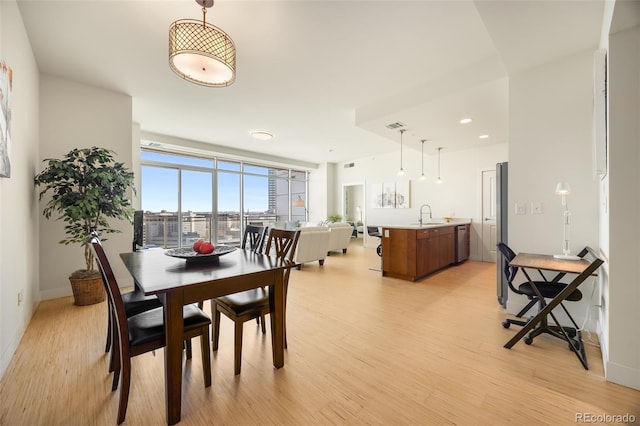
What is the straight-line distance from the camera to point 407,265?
14.3ft

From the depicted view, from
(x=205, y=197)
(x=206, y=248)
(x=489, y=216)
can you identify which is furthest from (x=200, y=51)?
(x=489, y=216)

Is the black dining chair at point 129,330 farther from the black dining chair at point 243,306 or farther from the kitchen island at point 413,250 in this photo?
the kitchen island at point 413,250

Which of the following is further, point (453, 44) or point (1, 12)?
point (453, 44)

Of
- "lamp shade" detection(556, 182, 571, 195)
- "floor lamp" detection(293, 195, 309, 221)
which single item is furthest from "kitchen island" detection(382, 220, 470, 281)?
"floor lamp" detection(293, 195, 309, 221)

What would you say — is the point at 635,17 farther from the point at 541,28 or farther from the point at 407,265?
the point at 407,265

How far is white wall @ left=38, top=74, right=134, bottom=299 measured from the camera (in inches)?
135

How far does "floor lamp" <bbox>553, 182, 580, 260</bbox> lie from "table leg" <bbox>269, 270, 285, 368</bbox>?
8.47 ft

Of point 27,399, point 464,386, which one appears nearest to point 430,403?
point 464,386

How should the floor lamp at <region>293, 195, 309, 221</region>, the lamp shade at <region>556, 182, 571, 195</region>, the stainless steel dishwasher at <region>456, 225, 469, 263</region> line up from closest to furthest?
the lamp shade at <region>556, 182, 571, 195</region>, the stainless steel dishwasher at <region>456, 225, 469, 263</region>, the floor lamp at <region>293, 195, 309, 221</region>

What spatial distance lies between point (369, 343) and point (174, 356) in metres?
1.56

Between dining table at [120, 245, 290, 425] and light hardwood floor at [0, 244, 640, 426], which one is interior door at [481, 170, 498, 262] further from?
dining table at [120, 245, 290, 425]

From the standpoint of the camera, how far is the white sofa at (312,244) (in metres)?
5.08

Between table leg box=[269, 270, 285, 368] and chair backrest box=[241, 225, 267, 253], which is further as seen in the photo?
chair backrest box=[241, 225, 267, 253]

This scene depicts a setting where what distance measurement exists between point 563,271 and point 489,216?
4.60m
